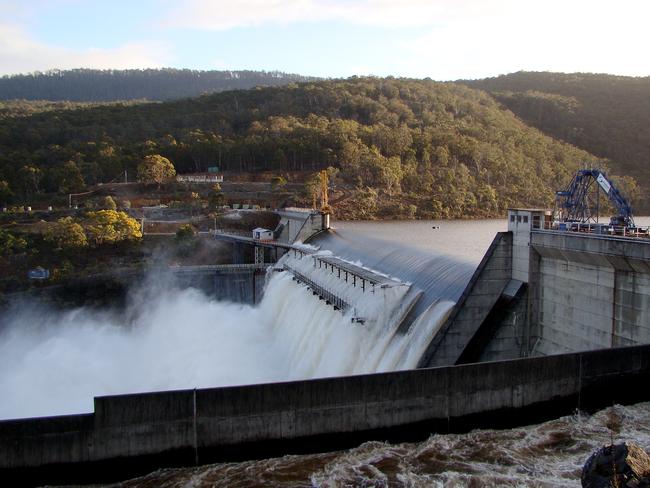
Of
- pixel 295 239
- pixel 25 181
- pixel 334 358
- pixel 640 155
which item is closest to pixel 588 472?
pixel 334 358

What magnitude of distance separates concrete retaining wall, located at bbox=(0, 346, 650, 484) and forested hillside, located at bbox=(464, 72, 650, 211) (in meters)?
66.9

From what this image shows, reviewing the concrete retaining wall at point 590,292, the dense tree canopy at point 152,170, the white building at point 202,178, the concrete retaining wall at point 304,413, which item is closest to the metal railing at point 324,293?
the concrete retaining wall at point 590,292

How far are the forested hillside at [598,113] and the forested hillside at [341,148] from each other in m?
→ 5.94

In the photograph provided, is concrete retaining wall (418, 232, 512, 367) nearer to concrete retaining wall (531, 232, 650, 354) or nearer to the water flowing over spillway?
the water flowing over spillway

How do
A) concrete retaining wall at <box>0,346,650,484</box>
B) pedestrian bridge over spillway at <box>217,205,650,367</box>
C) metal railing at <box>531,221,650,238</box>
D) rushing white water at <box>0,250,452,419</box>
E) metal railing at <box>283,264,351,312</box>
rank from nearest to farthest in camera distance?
concrete retaining wall at <box>0,346,650,484</box>, pedestrian bridge over spillway at <box>217,205,650,367</box>, metal railing at <box>531,221,650,238</box>, rushing white water at <box>0,250,452,419</box>, metal railing at <box>283,264,351,312</box>

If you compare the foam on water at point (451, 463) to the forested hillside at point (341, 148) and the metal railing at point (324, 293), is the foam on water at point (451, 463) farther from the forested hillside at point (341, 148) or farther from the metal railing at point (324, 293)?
the forested hillside at point (341, 148)

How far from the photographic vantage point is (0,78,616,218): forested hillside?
69312mm

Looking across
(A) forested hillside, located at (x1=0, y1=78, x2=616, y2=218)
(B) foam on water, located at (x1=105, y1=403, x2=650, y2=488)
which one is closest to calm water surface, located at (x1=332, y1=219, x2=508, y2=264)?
(A) forested hillside, located at (x1=0, y1=78, x2=616, y2=218)

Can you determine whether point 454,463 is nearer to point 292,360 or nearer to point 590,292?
point 590,292

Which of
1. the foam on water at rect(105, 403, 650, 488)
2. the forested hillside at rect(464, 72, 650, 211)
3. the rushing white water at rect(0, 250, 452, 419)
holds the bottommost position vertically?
the rushing white water at rect(0, 250, 452, 419)

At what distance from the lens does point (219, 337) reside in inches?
1166

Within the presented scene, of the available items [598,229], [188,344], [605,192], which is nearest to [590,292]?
[598,229]

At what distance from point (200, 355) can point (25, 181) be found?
47683 millimetres

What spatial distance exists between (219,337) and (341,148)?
49581mm
